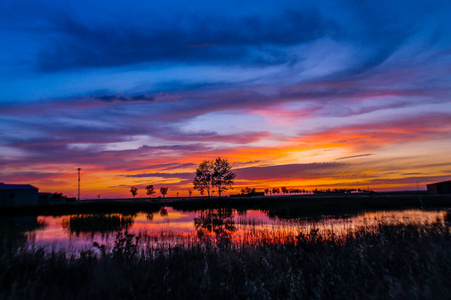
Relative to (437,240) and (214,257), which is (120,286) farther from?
(437,240)

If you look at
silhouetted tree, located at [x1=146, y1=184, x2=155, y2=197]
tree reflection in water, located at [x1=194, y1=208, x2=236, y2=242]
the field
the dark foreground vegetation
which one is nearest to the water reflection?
the field

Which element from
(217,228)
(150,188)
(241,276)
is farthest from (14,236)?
(150,188)

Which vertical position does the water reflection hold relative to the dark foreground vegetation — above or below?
above

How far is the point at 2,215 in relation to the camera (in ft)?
157

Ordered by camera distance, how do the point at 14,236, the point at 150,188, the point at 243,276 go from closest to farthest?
the point at 243,276
the point at 14,236
the point at 150,188

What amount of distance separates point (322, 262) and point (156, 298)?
588 centimetres

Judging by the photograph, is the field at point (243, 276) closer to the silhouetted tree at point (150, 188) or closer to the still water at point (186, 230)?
the still water at point (186, 230)

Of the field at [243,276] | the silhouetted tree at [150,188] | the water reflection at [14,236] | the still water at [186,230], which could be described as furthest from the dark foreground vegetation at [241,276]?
the silhouetted tree at [150,188]

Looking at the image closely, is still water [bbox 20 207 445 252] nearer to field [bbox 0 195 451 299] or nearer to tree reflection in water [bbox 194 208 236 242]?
tree reflection in water [bbox 194 208 236 242]

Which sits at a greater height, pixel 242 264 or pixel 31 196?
pixel 31 196

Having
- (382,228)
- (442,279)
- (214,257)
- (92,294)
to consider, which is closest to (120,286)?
(92,294)

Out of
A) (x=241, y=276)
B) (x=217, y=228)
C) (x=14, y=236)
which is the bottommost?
(x=217, y=228)

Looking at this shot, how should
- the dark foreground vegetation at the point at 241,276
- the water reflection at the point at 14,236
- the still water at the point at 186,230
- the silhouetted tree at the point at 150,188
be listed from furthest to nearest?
the silhouetted tree at the point at 150,188 → the still water at the point at 186,230 → the water reflection at the point at 14,236 → the dark foreground vegetation at the point at 241,276

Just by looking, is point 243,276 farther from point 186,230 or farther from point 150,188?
point 150,188
